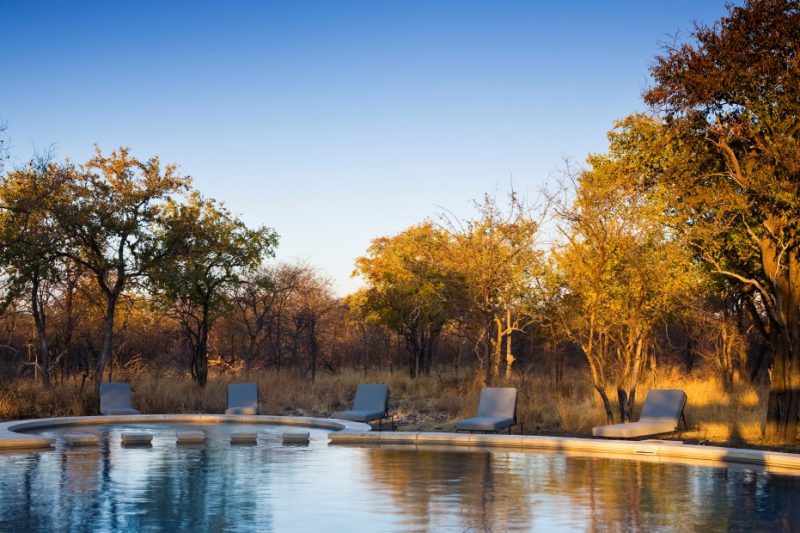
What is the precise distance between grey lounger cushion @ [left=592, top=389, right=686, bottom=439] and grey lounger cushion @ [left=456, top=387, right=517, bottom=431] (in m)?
1.57

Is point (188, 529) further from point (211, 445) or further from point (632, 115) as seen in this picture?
point (632, 115)

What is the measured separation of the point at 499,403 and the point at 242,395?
6.08 meters

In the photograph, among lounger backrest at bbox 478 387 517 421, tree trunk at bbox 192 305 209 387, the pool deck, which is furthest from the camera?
tree trunk at bbox 192 305 209 387

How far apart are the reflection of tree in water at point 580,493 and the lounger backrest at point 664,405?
2.91 m

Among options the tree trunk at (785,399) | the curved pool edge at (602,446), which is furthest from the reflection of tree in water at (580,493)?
the tree trunk at (785,399)

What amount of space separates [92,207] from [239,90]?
4.68 m

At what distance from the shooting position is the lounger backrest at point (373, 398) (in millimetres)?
17281

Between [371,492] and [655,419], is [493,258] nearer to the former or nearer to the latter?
[655,419]

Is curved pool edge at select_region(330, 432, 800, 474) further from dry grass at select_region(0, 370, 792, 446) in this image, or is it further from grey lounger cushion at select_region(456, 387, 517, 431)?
dry grass at select_region(0, 370, 792, 446)

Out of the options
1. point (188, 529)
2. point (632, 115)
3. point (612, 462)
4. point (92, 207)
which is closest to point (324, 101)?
point (92, 207)

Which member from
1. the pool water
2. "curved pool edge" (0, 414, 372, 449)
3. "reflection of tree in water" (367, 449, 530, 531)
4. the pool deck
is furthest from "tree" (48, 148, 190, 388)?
"reflection of tree in water" (367, 449, 530, 531)

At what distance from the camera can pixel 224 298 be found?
2684 cm

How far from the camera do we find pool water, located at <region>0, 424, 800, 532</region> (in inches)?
293

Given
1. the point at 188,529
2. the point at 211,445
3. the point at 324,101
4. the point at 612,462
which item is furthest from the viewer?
the point at 324,101
